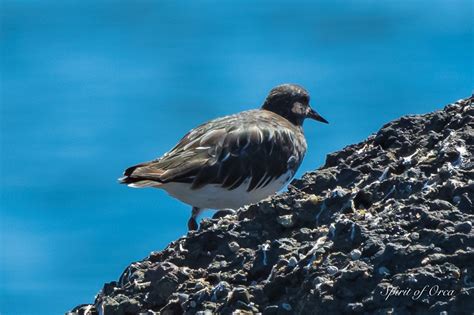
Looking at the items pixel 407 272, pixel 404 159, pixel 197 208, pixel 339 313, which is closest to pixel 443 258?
pixel 407 272

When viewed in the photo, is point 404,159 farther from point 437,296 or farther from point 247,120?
point 247,120

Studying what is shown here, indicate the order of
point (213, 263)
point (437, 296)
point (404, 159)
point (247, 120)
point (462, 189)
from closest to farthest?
1. point (437, 296)
2. point (462, 189)
3. point (213, 263)
4. point (404, 159)
5. point (247, 120)

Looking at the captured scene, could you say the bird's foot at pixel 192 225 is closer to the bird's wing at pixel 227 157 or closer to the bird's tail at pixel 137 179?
the bird's wing at pixel 227 157

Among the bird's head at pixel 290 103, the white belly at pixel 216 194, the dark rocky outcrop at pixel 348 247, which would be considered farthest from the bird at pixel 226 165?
the dark rocky outcrop at pixel 348 247

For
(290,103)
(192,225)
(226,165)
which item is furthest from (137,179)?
(290,103)

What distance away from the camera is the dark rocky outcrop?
14.2ft

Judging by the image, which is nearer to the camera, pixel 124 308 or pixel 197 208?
pixel 124 308

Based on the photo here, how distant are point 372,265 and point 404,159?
43.1 inches

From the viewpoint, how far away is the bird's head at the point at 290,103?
10461 millimetres

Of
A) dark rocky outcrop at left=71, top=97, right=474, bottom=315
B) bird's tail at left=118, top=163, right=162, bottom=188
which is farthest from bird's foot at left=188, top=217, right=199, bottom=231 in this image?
dark rocky outcrop at left=71, top=97, right=474, bottom=315

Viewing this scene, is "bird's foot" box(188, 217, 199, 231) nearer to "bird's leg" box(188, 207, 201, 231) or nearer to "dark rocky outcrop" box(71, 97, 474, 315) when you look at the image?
"bird's leg" box(188, 207, 201, 231)

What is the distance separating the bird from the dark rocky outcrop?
9.44 feet

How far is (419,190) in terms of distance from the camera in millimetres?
4926

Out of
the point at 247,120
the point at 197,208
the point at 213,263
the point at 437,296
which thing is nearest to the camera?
the point at 437,296
